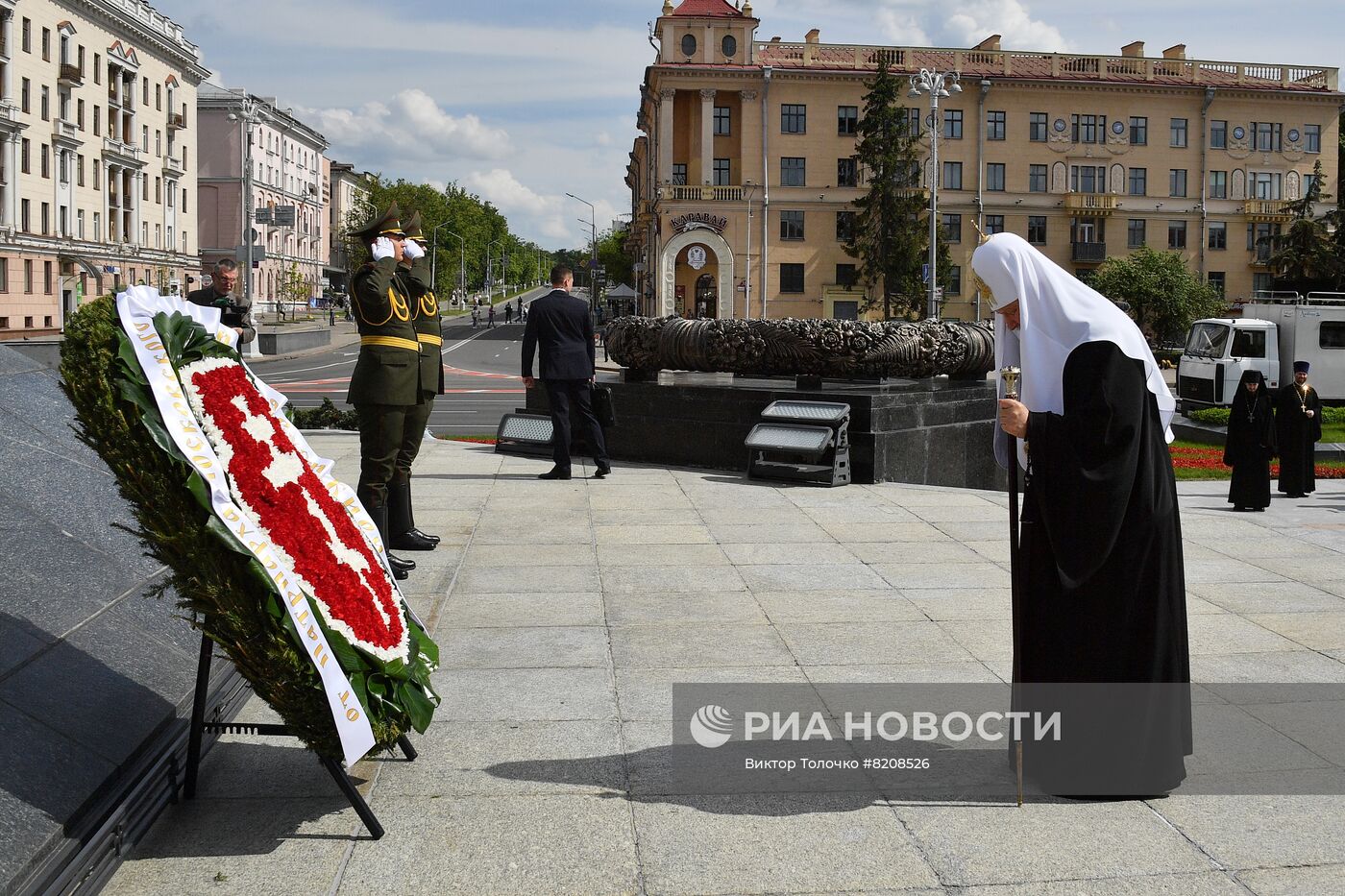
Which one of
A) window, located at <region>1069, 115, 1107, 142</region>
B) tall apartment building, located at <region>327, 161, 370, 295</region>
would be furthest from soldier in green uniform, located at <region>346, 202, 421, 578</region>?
tall apartment building, located at <region>327, 161, 370, 295</region>

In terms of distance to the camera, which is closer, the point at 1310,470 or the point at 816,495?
the point at 816,495

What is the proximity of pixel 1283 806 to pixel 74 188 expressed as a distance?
70.6 m

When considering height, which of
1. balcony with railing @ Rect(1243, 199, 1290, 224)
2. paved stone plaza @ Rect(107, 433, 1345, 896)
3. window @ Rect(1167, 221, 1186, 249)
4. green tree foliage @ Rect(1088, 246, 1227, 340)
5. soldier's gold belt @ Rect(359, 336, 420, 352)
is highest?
balcony with railing @ Rect(1243, 199, 1290, 224)

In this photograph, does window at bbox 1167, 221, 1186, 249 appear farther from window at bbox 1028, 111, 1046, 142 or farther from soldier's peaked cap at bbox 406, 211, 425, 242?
soldier's peaked cap at bbox 406, 211, 425, 242

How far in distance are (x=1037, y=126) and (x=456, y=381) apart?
4261 centimetres

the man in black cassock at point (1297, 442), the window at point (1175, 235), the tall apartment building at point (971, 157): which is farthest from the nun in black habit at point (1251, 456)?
the window at point (1175, 235)

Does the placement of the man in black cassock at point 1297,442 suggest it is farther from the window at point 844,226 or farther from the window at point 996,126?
the window at point 996,126

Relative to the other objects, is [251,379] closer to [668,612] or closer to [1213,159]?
[668,612]

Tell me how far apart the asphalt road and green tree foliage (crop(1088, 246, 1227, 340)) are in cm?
2584

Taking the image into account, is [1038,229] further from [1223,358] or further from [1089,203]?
[1223,358]

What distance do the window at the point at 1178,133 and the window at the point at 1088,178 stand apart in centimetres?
402

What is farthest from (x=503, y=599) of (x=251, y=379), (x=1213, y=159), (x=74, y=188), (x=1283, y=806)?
(x=1213, y=159)

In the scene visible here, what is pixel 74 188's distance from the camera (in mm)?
65688

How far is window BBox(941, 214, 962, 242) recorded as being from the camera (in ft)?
228
